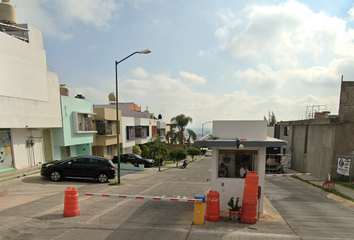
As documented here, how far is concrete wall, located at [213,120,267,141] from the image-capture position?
283 inches

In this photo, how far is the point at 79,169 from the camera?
11.9m

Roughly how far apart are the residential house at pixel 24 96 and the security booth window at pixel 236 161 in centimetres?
1334

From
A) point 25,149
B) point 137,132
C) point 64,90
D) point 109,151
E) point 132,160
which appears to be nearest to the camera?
point 25,149

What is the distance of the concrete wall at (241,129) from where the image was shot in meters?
7.18

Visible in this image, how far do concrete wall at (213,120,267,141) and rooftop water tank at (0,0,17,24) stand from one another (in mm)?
17367

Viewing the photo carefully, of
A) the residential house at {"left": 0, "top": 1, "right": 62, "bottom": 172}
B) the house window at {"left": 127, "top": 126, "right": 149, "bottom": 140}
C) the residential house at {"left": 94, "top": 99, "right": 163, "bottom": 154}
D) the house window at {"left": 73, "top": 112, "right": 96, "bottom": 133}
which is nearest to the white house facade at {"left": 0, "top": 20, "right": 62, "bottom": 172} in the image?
the residential house at {"left": 0, "top": 1, "right": 62, "bottom": 172}

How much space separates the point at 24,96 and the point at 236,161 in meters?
14.7

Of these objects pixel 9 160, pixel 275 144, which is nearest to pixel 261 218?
pixel 275 144

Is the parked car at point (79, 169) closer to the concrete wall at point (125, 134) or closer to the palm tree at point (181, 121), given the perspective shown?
the concrete wall at point (125, 134)

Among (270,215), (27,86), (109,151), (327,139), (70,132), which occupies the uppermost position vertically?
(27,86)

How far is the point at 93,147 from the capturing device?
24.2m

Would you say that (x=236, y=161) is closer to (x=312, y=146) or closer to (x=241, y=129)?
(x=241, y=129)

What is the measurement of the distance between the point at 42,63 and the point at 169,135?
99.3 ft

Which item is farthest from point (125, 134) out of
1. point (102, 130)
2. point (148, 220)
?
point (148, 220)
